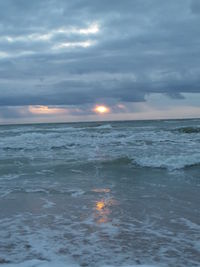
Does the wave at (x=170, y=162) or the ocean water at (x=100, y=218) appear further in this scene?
the wave at (x=170, y=162)

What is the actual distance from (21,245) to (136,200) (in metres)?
3.25

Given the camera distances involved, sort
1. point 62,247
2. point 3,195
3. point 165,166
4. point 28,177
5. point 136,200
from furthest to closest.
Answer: point 165,166, point 28,177, point 3,195, point 136,200, point 62,247

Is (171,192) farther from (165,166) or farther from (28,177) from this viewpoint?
A: (28,177)

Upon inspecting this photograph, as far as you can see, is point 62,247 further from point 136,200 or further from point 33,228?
point 136,200

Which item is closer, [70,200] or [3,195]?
[70,200]

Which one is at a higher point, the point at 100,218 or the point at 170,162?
the point at 170,162

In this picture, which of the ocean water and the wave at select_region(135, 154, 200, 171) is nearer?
the ocean water

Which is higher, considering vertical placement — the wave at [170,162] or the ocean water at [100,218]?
the wave at [170,162]

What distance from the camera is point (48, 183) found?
9.05 metres

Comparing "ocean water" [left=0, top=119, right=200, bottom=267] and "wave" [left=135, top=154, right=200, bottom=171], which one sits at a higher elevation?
"wave" [left=135, top=154, right=200, bottom=171]

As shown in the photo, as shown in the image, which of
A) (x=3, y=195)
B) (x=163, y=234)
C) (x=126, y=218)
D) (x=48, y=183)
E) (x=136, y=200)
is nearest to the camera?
(x=163, y=234)

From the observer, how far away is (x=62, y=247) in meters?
4.29

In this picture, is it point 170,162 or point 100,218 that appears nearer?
point 100,218

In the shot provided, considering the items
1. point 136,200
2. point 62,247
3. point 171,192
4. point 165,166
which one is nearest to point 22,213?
point 62,247
